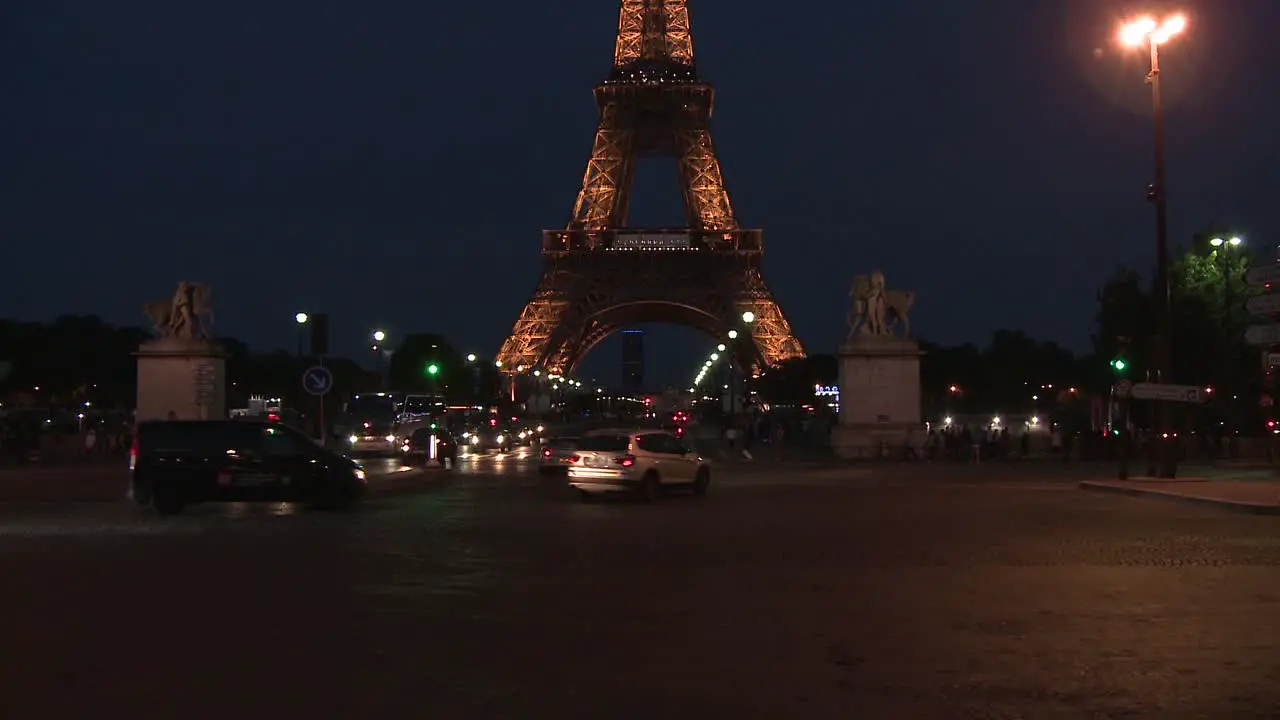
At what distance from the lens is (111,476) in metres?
35.0

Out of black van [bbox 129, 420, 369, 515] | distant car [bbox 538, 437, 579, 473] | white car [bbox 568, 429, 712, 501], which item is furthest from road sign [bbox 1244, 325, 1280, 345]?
distant car [bbox 538, 437, 579, 473]

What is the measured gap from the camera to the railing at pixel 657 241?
84250mm

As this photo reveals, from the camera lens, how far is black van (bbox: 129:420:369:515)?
23.1 m

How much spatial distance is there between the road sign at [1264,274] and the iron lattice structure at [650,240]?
59.9 m

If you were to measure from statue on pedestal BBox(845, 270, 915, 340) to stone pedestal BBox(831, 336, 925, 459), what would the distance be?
1.49 ft

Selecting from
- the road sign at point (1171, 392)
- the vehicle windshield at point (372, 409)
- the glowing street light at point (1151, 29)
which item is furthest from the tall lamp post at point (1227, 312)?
the vehicle windshield at point (372, 409)

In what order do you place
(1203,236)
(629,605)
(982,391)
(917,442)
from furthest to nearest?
(982,391) < (1203,236) < (917,442) < (629,605)

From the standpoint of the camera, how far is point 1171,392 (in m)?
28.8

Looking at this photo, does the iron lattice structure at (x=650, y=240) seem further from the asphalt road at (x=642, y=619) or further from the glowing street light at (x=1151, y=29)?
the asphalt road at (x=642, y=619)

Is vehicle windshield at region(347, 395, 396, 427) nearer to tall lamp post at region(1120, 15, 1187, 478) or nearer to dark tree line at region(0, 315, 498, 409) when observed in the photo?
dark tree line at region(0, 315, 498, 409)

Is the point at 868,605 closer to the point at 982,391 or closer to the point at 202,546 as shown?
the point at 202,546

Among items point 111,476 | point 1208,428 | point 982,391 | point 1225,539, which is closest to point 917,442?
point 1208,428

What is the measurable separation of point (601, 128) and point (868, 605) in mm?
77244

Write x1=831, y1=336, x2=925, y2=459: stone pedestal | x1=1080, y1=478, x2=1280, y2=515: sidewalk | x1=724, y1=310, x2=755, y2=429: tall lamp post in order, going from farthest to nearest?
x1=724, y1=310, x2=755, y2=429: tall lamp post → x1=831, y1=336, x2=925, y2=459: stone pedestal → x1=1080, y1=478, x2=1280, y2=515: sidewalk
